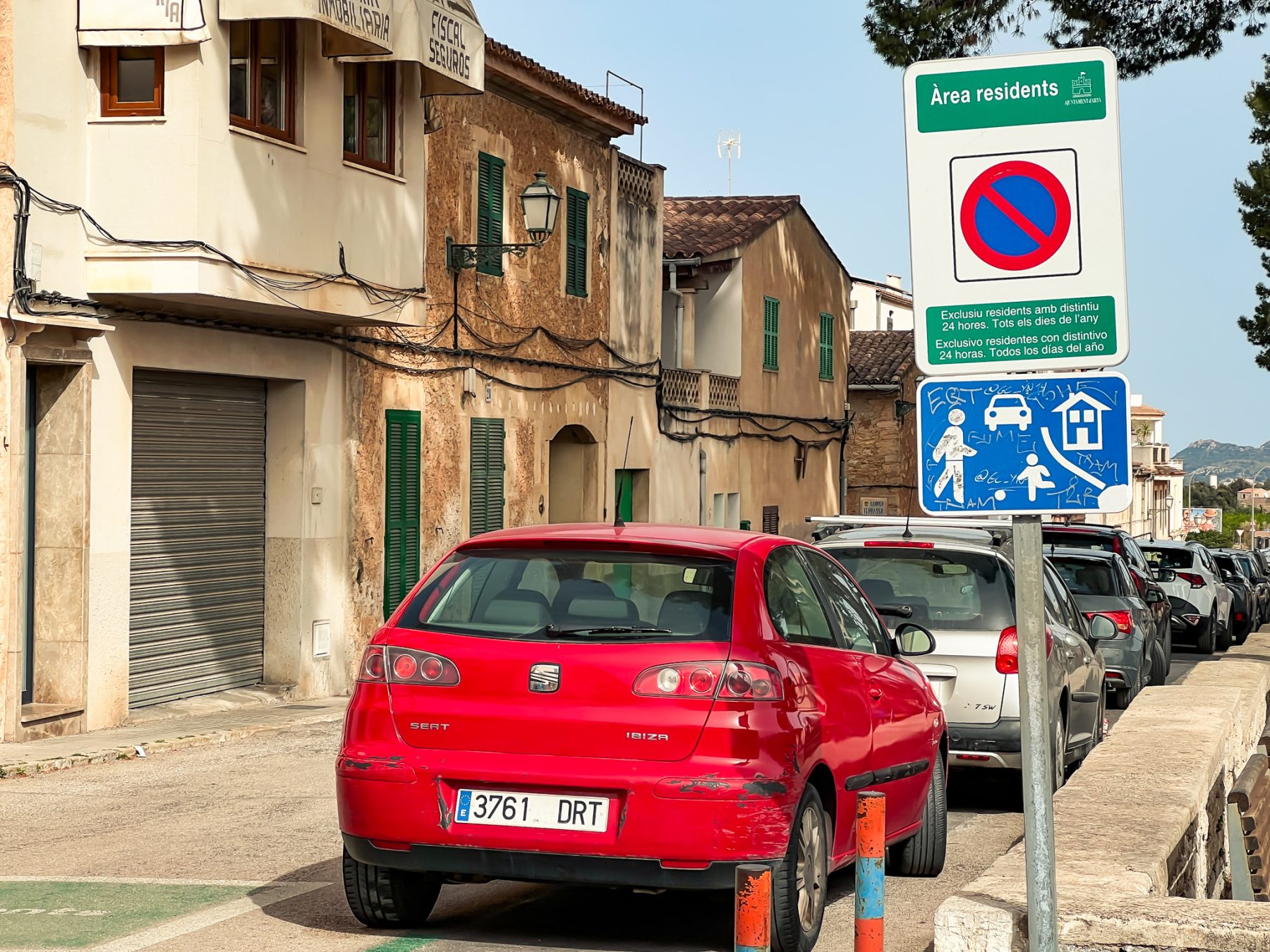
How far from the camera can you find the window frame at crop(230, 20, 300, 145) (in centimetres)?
1520

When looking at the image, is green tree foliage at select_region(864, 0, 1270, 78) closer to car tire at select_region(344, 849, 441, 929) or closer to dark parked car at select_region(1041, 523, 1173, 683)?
dark parked car at select_region(1041, 523, 1173, 683)

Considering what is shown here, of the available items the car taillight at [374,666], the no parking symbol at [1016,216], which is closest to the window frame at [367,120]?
the car taillight at [374,666]

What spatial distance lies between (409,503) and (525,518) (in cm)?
333

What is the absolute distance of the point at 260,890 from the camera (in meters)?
7.89

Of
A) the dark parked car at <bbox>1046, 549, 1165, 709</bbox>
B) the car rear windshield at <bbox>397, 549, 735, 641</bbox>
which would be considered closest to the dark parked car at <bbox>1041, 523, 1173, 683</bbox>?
the dark parked car at <bbox>1046, 549, 1165, 709</bbox>

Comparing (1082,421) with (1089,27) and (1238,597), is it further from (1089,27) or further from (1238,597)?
(1238,597)

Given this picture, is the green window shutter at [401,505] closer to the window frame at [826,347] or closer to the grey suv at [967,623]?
the grey suv at [967,623]

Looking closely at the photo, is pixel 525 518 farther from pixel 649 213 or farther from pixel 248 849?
pixel 248 849

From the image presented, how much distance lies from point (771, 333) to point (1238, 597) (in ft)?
31.4

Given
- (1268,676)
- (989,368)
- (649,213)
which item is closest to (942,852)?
(989,368)

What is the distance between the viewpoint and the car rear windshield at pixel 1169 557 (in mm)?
28953

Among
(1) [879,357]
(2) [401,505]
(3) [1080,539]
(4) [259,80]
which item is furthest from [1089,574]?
(1) [879,357]

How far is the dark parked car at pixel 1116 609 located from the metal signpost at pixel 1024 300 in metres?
11.8

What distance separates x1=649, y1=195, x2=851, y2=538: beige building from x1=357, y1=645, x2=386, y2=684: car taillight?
2029 cm
